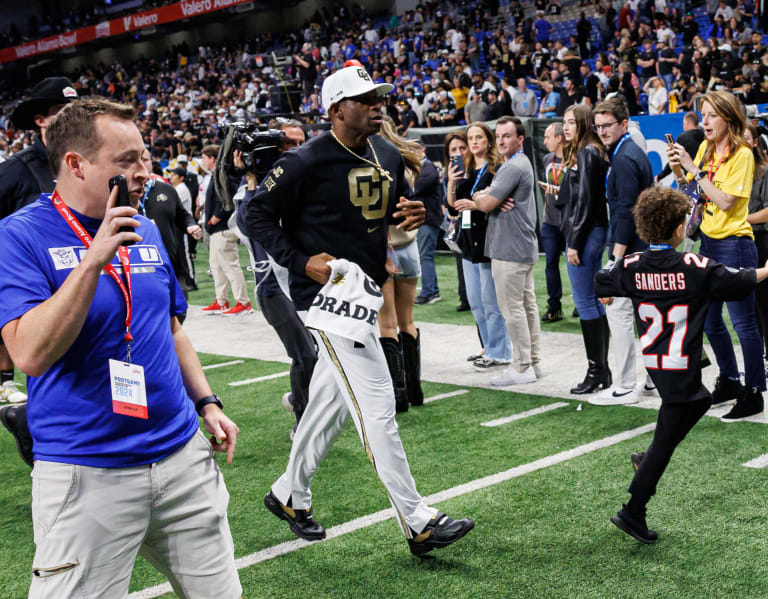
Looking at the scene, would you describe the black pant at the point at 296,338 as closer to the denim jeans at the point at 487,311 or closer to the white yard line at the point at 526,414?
the white yard line at the point at 526,414

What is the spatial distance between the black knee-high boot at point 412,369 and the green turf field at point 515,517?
0.26 m

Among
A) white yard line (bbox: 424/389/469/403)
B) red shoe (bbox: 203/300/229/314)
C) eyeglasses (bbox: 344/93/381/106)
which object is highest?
eyeglasses (bbox: 344/93/381/106)

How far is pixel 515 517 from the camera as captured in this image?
4246mm

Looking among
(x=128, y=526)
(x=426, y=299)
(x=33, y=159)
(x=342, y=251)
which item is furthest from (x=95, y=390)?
(x=426, y=299)

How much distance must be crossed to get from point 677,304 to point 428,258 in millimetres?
7371

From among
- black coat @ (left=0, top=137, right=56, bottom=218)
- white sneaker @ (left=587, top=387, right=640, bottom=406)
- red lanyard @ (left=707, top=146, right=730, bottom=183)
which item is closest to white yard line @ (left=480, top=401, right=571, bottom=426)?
white sneaker @ (left=587, top=387, right=640, bottom=406)

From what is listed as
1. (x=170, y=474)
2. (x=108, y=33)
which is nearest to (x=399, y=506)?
(x=170, y=474)

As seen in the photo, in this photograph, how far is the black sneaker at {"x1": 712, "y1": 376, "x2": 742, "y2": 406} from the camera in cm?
566

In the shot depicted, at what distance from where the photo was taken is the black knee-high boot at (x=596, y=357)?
21.1 ft

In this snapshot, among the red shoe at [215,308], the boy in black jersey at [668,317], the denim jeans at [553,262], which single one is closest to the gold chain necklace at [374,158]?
the boy in black jersey at [668,317]

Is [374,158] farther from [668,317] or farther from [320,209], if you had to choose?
[668,317]

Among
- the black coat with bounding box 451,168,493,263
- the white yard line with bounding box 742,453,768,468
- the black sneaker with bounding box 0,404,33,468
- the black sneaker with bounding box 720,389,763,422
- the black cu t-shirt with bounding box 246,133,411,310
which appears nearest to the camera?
the black sneaker with bounding box 0,404,33,468

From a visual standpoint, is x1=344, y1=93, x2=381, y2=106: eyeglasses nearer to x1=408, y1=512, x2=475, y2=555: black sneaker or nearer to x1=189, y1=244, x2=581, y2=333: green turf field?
x1=408, y1=512, x2=475, y2=555: black sneaker

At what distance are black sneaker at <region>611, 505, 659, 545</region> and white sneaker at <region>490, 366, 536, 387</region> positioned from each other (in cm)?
300
